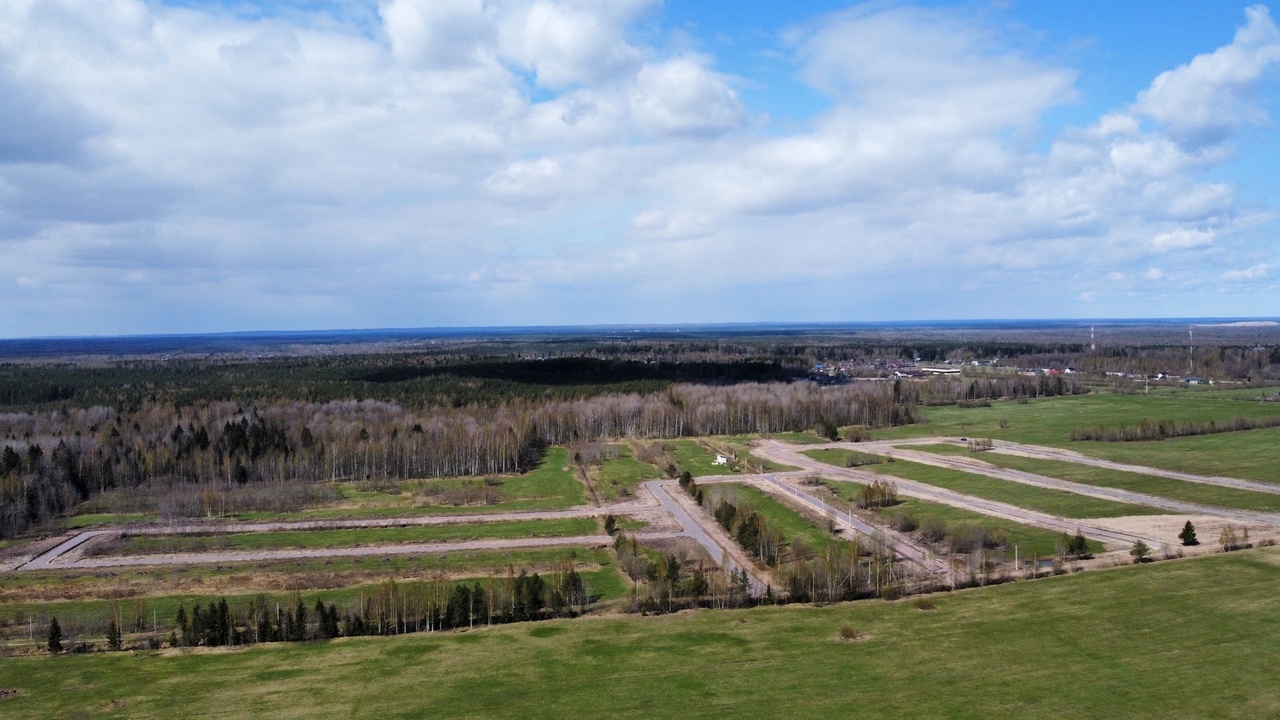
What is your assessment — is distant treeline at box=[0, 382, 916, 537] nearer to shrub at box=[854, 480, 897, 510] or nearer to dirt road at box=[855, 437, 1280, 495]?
dirt road at box=[855, 437, 1280, 495]

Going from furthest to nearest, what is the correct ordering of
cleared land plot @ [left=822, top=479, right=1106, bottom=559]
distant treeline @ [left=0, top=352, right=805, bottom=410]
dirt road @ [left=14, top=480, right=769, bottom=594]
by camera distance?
distant treeline @ [left=0, top=352, right=805, bottom=410], dirt road @ [left=14, top=480, right=769, bottom=594], cleared land plot @ [left=822, top=479, right=1106, bottom=559]

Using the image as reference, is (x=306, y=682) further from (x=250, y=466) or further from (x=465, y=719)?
(x=250, y=466)

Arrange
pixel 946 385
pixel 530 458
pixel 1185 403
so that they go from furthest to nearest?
pixel 946 385
pixel 1185 403
pixel 530 458

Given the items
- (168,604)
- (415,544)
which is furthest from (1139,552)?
(168,604)

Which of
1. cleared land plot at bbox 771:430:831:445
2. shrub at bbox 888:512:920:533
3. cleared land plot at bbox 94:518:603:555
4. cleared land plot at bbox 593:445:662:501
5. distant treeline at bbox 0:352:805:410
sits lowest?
cleared land plot at bbox 771:430:831:445

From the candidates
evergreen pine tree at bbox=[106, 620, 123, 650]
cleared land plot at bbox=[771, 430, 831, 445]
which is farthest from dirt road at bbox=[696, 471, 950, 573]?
evergreen pine tree at bbox=[106, 620, 123, 650]

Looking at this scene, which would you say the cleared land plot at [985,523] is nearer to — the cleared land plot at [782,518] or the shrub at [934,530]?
→ the shrub at [934,530]

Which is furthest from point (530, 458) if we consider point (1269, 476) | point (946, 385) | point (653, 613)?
point (946, 385)
